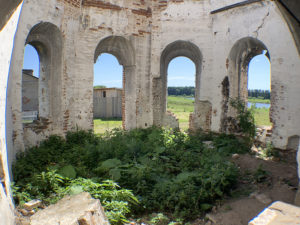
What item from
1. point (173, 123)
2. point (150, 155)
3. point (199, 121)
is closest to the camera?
point (150, 155)

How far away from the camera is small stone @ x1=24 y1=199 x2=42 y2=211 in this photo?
415 centimetres

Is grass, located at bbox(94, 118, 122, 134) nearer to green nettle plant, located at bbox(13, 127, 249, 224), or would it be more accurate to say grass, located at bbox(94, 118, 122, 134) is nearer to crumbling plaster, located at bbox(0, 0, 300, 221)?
crumbling plaster, located at bbox(0, 0, 300, 221)

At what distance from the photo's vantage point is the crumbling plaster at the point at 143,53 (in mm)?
7258

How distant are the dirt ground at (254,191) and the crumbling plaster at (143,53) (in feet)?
5.55

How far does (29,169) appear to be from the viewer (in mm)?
5633

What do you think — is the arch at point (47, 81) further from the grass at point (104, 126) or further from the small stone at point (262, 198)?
the small stone at point (262, 198)

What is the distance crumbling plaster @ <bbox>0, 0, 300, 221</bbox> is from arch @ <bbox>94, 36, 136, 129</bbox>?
0.04 meters

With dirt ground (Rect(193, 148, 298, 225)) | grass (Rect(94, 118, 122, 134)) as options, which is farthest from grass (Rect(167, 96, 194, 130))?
dirt ground (Rect(193, 148, 298, 225))

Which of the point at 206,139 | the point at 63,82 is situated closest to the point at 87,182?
the point at 63,82

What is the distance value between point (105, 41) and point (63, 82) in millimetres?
2581

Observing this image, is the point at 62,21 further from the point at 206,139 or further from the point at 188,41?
the point at 206,139

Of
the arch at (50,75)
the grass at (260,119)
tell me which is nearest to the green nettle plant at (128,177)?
the arch at (50,75)

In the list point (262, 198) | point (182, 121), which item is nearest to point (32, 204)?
point (262, 198)

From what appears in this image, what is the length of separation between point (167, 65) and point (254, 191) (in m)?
7.79
